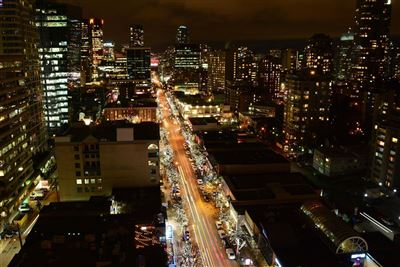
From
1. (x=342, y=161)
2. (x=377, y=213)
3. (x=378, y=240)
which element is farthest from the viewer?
(x=342, y=161)

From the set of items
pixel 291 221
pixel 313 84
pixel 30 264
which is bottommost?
pixel 291 221

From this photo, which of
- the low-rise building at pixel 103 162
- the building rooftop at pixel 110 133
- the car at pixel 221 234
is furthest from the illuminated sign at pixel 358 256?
the building rooftop at pixel 110 133

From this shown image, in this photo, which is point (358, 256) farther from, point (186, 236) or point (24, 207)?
point (24, 207)

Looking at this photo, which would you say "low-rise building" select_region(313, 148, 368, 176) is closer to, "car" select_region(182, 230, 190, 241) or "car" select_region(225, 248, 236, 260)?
"car" select_region(225, 248, 236, 260)

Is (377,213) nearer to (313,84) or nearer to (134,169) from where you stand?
(134,169)

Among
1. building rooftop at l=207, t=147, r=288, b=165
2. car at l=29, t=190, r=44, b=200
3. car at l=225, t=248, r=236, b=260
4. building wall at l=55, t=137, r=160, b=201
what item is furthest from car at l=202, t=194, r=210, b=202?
car at l=29, t=190, r=44, b=200

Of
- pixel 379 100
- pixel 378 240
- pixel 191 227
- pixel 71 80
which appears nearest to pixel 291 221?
pixel 378 240

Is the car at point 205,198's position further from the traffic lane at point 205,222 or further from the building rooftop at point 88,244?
the building rooftop at point 88,244
